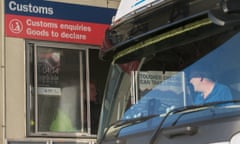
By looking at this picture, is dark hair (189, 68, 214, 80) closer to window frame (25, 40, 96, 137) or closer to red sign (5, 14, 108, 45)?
window frame (25, 40, 96, 137)

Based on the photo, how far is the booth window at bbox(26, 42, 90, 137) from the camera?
9.42 metres

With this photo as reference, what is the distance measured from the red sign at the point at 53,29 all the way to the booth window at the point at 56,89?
139mm

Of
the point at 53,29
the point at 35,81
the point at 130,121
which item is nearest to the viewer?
the point at 130,121

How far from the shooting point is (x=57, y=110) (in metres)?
9.70

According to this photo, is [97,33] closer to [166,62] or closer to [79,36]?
[79,36]

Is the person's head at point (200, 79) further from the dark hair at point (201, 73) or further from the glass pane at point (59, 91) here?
the glass pane at point (59, 91)

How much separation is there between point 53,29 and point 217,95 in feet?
18.3

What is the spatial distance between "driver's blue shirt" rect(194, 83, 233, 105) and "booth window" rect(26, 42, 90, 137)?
5.05m

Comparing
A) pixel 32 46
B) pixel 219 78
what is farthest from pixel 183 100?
pixel 32 46

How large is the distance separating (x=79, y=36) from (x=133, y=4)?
4467 millimetres

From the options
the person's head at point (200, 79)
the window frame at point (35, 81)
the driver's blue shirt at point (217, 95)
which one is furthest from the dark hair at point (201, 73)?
the window frame at point (35, 81)

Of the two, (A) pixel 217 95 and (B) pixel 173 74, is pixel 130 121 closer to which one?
(B) pixel 173 74

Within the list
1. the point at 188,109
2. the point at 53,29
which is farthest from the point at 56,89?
the point at 188,109

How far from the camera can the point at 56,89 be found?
9719 mm
